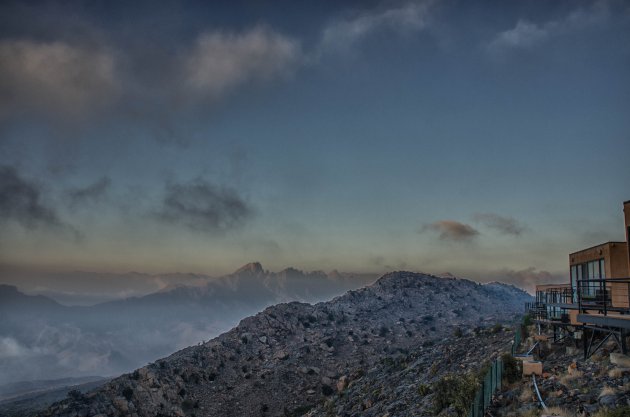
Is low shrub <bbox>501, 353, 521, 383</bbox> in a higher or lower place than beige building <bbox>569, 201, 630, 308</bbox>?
lower

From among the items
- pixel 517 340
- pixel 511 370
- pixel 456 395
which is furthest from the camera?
pixel 517 340

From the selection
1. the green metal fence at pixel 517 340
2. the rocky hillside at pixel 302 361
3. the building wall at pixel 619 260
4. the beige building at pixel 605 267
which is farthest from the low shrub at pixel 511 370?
the building wall at pixel 619 260

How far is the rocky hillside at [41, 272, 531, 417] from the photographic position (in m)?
37.1

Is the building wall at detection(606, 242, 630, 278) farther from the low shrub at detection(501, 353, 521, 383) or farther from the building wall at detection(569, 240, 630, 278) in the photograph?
the low shrub at detection(501, 353, 521, 383)

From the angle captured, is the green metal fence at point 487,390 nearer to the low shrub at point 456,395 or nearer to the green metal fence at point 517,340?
the low shrub at point 456,395

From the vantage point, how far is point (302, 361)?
51188 mm

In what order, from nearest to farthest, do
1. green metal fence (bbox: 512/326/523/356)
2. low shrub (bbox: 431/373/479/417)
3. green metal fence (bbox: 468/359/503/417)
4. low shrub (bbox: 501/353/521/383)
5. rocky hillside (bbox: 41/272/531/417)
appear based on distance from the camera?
green metal fence (bbox: 468/359/503/417)
low shrub (bbox: 501/353/521/383)
low shrub (bbox: 431/373/479/417)
green metal fence (bbox: 512/326/523/356)
rocky hillside (bbox: 41/272/531/417)

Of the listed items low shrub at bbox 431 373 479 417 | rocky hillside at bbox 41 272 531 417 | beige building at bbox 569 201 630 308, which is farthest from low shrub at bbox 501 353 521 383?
rocky hillside at bbox 41 272 531 417

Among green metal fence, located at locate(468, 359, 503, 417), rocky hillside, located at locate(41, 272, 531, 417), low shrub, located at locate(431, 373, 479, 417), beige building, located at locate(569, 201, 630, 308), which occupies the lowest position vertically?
rocky hillside, located at locate(41, 272, 531, 417)

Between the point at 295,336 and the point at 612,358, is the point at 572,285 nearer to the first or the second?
the point at 612,358

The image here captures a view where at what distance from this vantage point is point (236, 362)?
172ft

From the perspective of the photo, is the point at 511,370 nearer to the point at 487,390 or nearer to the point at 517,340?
the point at 487,390

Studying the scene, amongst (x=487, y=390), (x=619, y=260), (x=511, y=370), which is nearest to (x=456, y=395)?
(x=511, y=370)

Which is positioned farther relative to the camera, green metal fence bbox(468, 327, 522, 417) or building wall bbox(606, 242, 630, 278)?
building wall bbox(606, 242, 630, 278)
